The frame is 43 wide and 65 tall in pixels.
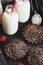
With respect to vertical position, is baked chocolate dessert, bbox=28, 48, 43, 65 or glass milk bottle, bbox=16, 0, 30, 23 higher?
glass milk bottle, bbox=16, 0, 30, 23

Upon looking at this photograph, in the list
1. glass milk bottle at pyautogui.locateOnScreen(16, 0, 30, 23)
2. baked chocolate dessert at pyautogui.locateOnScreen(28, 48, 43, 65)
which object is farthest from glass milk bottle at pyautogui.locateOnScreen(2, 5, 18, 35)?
baked chocolate dessert at pyautogui.locateOnScreen(28, 48, 43, 65)

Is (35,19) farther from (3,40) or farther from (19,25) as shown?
(3,40)

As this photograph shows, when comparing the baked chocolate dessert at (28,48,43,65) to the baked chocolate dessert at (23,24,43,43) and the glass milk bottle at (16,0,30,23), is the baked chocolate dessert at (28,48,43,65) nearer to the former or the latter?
the baked chocolate dessert at (23,24,43,43)

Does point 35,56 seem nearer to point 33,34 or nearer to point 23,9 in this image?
point 33,34

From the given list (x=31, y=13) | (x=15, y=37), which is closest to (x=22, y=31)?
(x=15, y=37)

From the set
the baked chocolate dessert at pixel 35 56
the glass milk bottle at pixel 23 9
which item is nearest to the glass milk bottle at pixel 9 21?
the glass milk bottle at pixel 23 9

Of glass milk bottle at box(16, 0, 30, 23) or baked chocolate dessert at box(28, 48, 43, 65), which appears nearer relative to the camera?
baked chocolate dessert at box(28, 48, 43, 65)

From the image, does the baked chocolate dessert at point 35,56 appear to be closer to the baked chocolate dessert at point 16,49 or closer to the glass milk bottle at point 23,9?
the baked chocolate dessert at point 16,49
